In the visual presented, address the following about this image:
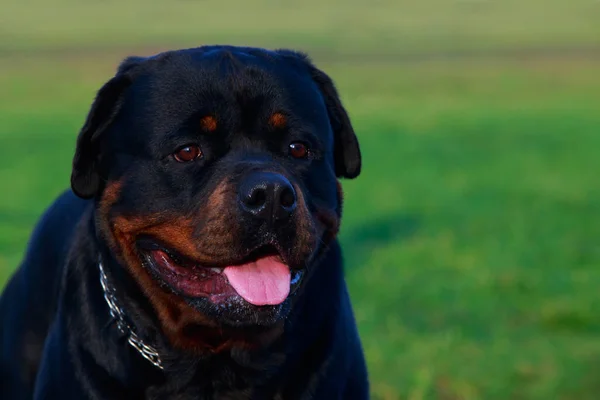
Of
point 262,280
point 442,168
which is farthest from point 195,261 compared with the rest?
point 442,168

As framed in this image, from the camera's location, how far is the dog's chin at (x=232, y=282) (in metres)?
3.58

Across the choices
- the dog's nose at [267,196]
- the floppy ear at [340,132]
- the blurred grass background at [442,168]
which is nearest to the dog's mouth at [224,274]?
the dog's nose at [267,196]

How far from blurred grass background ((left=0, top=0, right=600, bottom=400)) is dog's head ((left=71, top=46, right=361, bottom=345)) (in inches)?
71.5

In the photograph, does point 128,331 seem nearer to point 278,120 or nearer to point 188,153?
Answer: point 188,153

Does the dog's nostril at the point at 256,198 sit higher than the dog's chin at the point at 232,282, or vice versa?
the dog's nostril at the point at 256,198

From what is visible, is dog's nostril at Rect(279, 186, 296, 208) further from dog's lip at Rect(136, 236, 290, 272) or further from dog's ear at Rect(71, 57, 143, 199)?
dog's ear at Rect(71, 57, 143, 199)

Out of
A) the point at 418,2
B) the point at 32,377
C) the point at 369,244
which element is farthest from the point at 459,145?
the point at 418,2

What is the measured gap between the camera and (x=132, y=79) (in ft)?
12.7

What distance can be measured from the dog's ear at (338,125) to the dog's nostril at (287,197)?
2.11ft

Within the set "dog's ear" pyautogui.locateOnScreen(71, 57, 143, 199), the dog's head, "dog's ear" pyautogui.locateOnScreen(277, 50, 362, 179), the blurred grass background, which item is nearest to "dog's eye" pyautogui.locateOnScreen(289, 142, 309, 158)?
the dog's head

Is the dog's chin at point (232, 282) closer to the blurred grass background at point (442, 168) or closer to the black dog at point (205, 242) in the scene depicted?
the black dog at point (205, 242)

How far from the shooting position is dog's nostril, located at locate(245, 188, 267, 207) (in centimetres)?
349

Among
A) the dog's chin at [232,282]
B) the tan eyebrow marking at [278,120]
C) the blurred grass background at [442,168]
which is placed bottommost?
the blurred grass background at [442,168]

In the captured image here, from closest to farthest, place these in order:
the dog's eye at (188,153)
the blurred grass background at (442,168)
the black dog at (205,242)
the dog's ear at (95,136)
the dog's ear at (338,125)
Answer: the black dog at (205,242) → the dog's eye at (188,153) → the dog's ear at (95,136) → the dog's ear at (338,125) → the blurred grass background at (442,168)
